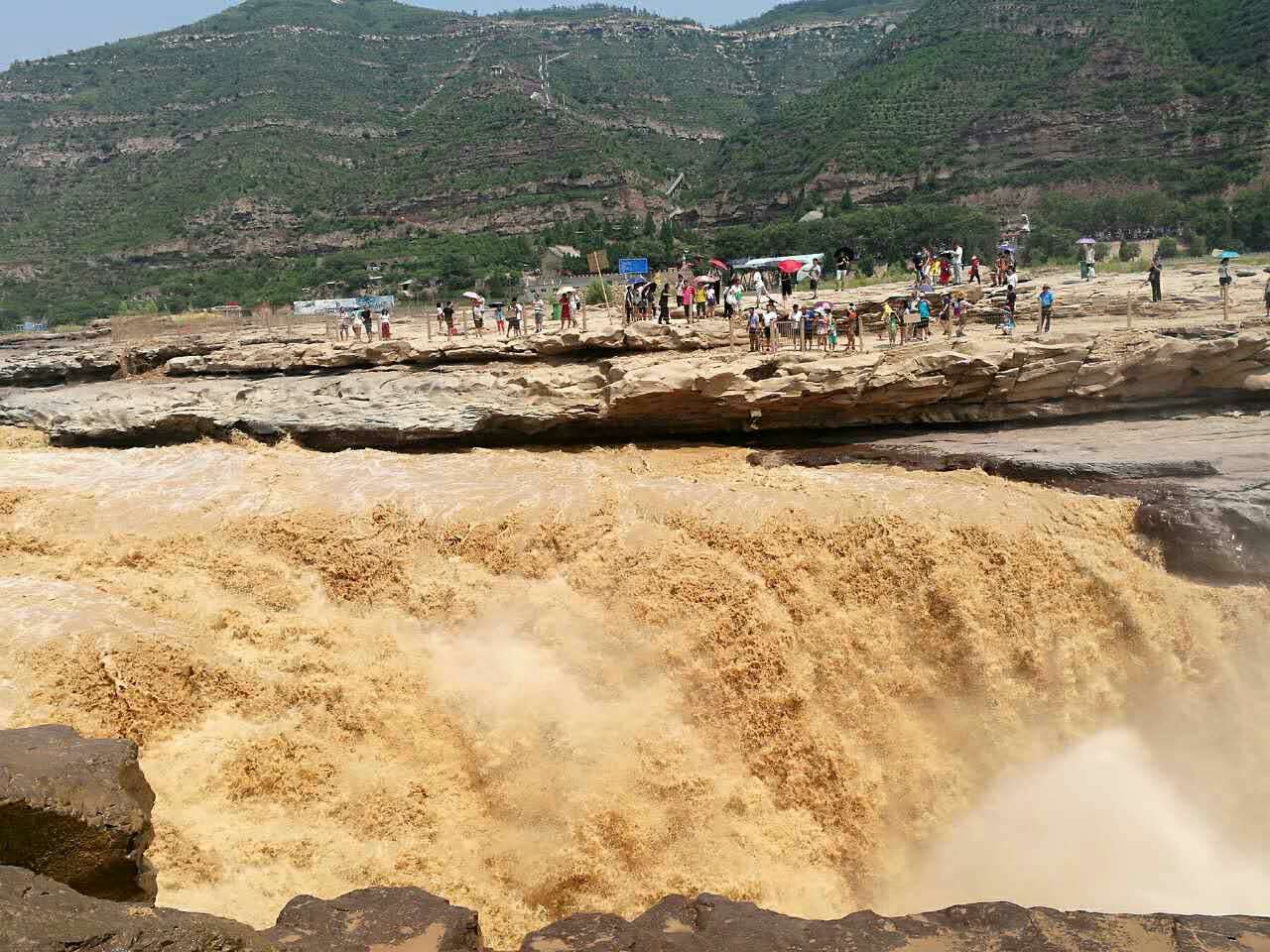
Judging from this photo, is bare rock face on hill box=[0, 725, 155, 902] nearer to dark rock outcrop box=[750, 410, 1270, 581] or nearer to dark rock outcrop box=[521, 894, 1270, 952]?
dark rock outcrop box=[521, 894, 1270, 952]

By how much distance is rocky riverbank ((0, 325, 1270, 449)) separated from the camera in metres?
15.6

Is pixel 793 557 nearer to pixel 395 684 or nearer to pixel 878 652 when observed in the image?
pixel 878 652

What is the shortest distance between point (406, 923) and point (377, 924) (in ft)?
0.62

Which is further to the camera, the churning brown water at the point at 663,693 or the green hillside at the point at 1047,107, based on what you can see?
the green hillside at the point at 1047,107

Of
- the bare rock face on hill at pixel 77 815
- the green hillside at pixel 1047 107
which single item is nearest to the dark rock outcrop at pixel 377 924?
the bare rock face on hill at pixel 77 815

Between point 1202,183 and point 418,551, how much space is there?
5497 centimetres

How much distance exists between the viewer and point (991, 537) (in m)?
12.6

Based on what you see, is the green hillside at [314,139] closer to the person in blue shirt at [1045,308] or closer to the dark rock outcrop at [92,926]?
the person in blue shirt at [1045,308]

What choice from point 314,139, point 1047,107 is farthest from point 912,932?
point 314,139

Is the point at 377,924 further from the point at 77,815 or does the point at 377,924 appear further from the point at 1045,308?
the point at 1045,308

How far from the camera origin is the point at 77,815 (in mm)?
7094

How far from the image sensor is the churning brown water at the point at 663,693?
9773 millimetres

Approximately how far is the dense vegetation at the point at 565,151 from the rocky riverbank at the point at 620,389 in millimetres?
24829

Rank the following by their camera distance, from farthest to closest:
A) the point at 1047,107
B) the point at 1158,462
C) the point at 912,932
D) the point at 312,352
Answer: the point at 1047,107 → the point at 312,352 → the point at 1158,462 → the point at 912,932
